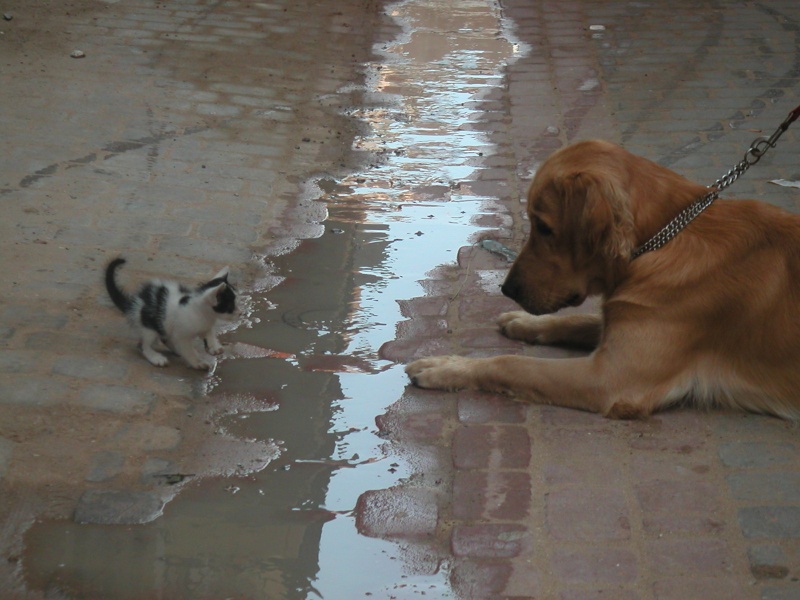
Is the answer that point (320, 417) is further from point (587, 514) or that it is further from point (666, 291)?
point (666, 291)

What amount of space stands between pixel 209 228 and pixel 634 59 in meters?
4.52

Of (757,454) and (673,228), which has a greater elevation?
(673,228)

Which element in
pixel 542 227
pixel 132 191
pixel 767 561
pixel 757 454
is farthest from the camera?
pixel 132 191

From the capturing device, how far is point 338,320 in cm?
477

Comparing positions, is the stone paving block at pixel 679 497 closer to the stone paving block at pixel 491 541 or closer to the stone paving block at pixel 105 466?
the stone paving block at pixel 491 541

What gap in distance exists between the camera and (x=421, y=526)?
131 inches

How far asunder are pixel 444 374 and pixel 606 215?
95cm

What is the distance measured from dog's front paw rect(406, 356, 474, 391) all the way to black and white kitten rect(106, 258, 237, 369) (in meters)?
0.87

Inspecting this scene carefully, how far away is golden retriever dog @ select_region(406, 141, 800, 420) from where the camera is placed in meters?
3.79

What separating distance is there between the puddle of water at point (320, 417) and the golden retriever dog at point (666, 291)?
0.85 m

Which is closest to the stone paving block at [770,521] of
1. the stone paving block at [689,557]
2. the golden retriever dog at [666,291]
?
the stone paving block at [689,557]

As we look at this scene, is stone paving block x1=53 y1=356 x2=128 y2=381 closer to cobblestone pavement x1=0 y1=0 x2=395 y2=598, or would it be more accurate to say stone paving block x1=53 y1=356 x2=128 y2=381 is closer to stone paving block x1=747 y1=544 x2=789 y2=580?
cobblestone pavement x1=0 y1=0 x2=395 y2=598

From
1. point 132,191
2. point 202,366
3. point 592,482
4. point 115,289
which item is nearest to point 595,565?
point 592,482

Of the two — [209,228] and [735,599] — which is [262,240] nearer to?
[209,228]
